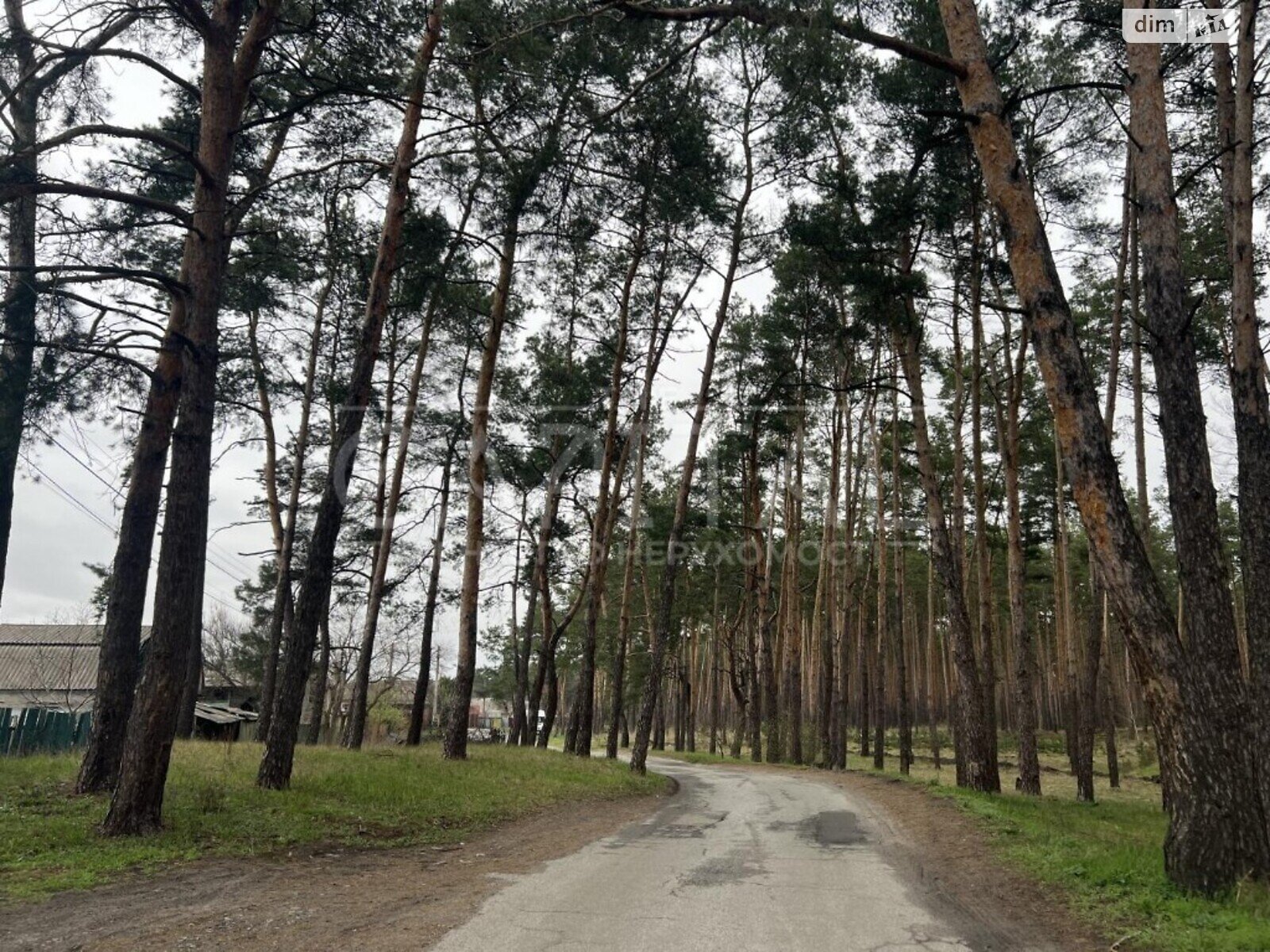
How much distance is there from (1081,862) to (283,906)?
6.65 metres

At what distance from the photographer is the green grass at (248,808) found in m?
6.61

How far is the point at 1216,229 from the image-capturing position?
50.1ft

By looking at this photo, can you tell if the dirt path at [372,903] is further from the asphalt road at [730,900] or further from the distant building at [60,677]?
the distant building at [60,677]

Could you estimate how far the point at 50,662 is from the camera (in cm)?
4016

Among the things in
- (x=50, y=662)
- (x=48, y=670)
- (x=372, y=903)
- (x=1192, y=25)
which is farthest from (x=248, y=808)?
(x=50, y=662)

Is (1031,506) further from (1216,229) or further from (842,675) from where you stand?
(1216,229)

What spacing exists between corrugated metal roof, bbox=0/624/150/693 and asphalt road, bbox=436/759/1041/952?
36.7 metres

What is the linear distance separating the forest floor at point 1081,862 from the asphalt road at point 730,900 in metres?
0.71

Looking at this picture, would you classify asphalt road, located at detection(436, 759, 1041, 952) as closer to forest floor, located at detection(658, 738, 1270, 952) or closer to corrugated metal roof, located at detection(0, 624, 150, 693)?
forest floor, located at detection(658, 738, 1270, 952)

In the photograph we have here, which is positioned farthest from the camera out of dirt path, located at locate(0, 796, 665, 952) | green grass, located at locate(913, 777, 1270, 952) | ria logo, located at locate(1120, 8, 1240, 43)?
ria logo, located at locate(1120, 8, 1240, 43)

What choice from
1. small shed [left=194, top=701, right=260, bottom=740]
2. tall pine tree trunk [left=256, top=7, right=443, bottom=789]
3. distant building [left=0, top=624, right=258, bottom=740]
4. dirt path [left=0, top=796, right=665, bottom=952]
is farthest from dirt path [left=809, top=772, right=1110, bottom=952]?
distant building [left=0, top=624, right=258, bottom=740]

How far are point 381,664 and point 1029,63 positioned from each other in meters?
49.4

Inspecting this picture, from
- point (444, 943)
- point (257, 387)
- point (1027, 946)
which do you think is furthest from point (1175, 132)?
point (257, 387)

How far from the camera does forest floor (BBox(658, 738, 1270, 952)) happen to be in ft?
16.5
